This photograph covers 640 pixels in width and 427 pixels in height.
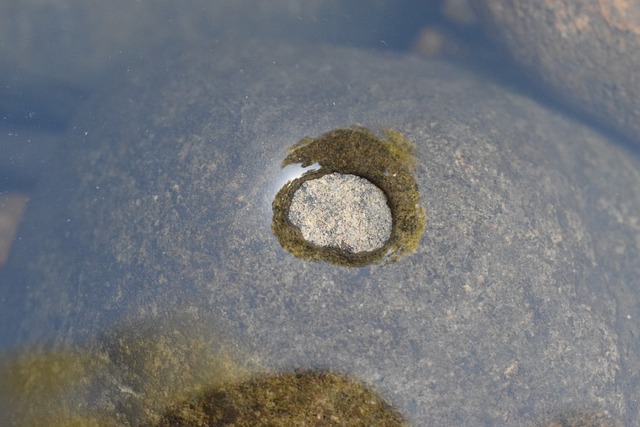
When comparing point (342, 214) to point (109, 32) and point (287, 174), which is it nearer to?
point (287, 174)

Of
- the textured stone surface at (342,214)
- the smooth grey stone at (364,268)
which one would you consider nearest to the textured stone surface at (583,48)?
the smooth grey stone at (364,268)

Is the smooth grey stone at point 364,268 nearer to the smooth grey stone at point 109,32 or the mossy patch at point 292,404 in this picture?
the mossy patch at point 292,404

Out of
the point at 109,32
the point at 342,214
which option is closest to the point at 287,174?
the point at 342,214

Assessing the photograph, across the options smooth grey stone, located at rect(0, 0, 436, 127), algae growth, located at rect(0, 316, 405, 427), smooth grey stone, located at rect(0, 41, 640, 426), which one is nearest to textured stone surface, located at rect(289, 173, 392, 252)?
smooth grey stone, located at rect(0, 41, 640, 426)

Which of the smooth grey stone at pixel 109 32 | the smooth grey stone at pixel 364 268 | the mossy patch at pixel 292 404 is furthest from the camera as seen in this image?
the smooth grey stone at pixel 109 32

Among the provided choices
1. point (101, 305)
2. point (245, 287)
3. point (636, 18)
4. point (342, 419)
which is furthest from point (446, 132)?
point (101, 305)

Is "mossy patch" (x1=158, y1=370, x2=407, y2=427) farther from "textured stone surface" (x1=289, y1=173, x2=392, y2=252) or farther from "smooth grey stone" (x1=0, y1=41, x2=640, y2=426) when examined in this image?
"textured stone surface" (x1=289, y1=173, x2=392, y2=252)
